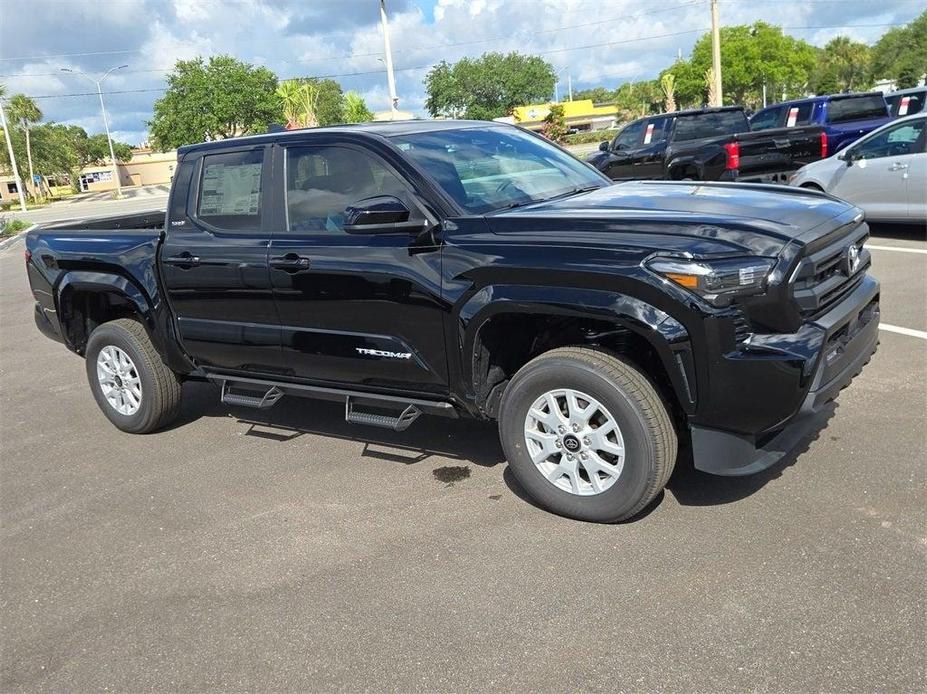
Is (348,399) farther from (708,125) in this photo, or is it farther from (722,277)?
(708,125)

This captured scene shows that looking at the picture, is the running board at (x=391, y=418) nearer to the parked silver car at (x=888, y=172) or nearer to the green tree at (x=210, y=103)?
the parked silver car at (x=888, y=172)

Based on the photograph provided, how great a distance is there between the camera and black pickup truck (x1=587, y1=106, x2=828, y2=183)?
42.7ft

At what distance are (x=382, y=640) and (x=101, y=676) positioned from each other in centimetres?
107

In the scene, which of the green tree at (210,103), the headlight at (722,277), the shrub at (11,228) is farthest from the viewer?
the green tree at (210,103)

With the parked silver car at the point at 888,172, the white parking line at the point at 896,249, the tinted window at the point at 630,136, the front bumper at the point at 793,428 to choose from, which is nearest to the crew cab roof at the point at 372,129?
the front bumper at the point at 793,428

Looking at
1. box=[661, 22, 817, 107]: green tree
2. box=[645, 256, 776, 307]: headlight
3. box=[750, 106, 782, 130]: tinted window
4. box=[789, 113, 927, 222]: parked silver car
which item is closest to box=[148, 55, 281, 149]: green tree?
box=[661, 22, 817, 107]: green tree

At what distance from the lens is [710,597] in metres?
3.22

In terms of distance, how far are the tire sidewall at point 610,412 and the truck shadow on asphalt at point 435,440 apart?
234 millimetres

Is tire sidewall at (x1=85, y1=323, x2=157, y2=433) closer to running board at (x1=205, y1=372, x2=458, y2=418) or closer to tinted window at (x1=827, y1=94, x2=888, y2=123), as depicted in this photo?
running board at (x1=205, y1=372, x2=458, y2=418)

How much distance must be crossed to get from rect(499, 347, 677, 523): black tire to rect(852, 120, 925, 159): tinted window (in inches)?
326

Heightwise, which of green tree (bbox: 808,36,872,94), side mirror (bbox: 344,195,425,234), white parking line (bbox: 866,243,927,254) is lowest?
white parking line (bbox: 866,243,927,254)

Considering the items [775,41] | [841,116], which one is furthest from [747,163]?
[775,41]

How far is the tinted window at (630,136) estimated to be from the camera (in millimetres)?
15000

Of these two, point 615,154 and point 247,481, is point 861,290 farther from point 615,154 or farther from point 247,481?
point 615,154
